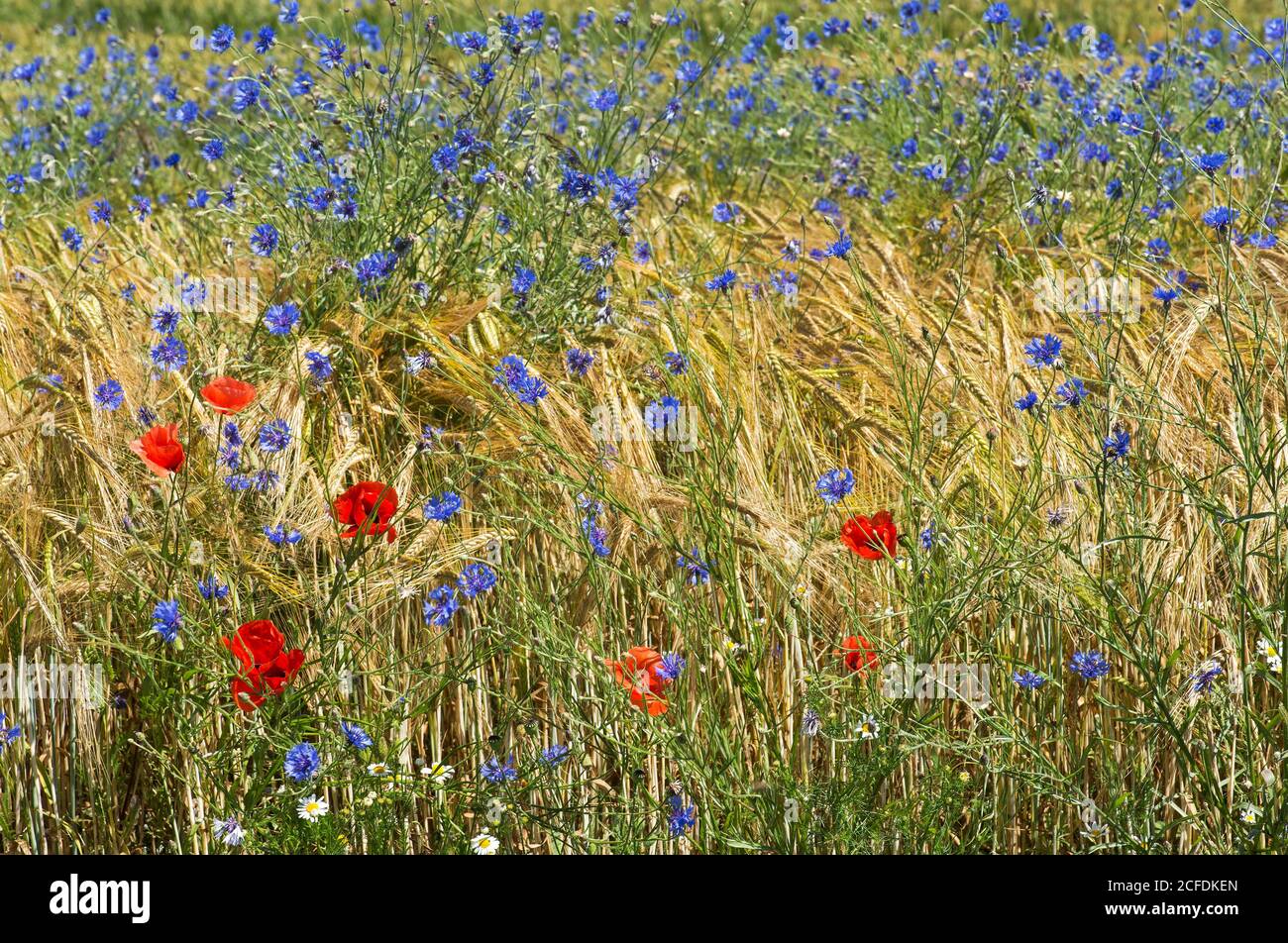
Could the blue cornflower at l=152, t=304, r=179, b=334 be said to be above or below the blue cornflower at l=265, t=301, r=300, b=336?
below

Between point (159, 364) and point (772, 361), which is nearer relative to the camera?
point (159, 364)

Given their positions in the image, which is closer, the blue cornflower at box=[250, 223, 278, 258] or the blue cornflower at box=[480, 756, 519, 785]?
the blue cornflower at box=[480, 756, 519, 785]

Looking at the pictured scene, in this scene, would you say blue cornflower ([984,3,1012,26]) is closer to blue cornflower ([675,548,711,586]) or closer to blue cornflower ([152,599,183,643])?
blue cornflower ([675,548,711,586])

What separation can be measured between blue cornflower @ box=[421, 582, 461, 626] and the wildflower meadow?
0.04m

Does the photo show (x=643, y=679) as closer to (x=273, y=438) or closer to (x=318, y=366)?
(x=273, y=438)

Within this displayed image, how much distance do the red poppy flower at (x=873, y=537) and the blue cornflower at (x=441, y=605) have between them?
572 millimetres

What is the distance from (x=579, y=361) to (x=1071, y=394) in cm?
84

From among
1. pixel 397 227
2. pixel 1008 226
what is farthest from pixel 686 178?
pixel 397 227

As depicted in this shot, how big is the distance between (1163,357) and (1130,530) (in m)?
0.73

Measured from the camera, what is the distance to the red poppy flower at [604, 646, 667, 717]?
183 centimetres

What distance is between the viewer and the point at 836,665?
2100mm

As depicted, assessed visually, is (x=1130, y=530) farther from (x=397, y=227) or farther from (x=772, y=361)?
(x=397, y=227)

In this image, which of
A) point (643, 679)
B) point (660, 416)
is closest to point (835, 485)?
point (660, 416)

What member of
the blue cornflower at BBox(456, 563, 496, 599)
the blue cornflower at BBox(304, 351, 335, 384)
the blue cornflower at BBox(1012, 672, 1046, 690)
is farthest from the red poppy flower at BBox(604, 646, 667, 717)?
the blue cornflower at BBox(304, 351, 335, 384)
